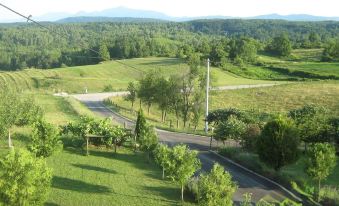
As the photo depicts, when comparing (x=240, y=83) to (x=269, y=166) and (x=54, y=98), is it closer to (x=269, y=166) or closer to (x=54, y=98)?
(x=54, y=98)

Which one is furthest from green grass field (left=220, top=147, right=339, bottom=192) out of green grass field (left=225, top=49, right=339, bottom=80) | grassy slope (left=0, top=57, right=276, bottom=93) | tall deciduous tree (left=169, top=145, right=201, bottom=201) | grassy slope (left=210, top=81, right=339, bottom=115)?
green grass field (left=225, top=49, right=339, bottom=80)

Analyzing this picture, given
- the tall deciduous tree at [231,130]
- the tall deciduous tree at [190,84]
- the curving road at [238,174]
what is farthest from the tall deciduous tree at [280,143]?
the tall deciduous tree at [190,84]

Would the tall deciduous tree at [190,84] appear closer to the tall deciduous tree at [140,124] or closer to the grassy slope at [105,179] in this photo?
the tall deciduous tree at [140,124]

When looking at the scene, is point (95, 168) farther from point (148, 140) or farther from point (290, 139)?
point (290, 139)

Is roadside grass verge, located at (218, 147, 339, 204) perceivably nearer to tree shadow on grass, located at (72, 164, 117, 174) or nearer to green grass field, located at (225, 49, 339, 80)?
tree shadow on grass, located at (72, 164, 117, 174)

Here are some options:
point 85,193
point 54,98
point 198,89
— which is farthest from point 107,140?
point 54,98
